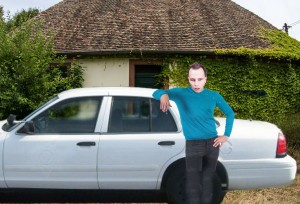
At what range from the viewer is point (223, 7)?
1842 centimetres

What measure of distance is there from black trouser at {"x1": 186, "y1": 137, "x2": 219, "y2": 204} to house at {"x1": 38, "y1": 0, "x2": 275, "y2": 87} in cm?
942

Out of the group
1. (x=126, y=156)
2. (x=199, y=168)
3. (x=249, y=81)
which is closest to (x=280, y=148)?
(x=199, y=168)

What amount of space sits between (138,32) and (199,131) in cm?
1129

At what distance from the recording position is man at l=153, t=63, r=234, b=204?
391 cm

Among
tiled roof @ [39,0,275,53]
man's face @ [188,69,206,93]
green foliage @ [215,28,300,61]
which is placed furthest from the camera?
tiled roof @ [39,0,275,53]

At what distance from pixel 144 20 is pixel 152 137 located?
11.4 m

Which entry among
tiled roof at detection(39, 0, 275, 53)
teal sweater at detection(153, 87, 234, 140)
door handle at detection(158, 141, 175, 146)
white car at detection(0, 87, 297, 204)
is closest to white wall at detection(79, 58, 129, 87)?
tiled roof at detection(39, 0, 275, 53)

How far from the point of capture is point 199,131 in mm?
3922

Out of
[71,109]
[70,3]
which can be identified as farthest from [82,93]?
[70,3]

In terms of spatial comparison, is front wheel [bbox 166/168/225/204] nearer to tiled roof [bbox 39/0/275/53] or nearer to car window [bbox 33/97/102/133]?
car window [bbox 33/97/102/133]

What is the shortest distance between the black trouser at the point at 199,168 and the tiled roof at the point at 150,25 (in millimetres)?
9423

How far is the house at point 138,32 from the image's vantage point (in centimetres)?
1367


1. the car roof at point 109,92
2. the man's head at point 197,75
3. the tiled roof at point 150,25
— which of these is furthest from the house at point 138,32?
the man's head at point 197,75

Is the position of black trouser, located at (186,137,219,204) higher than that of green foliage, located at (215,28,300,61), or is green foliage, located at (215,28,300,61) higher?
green foliage, located at (215,28,300,61)
